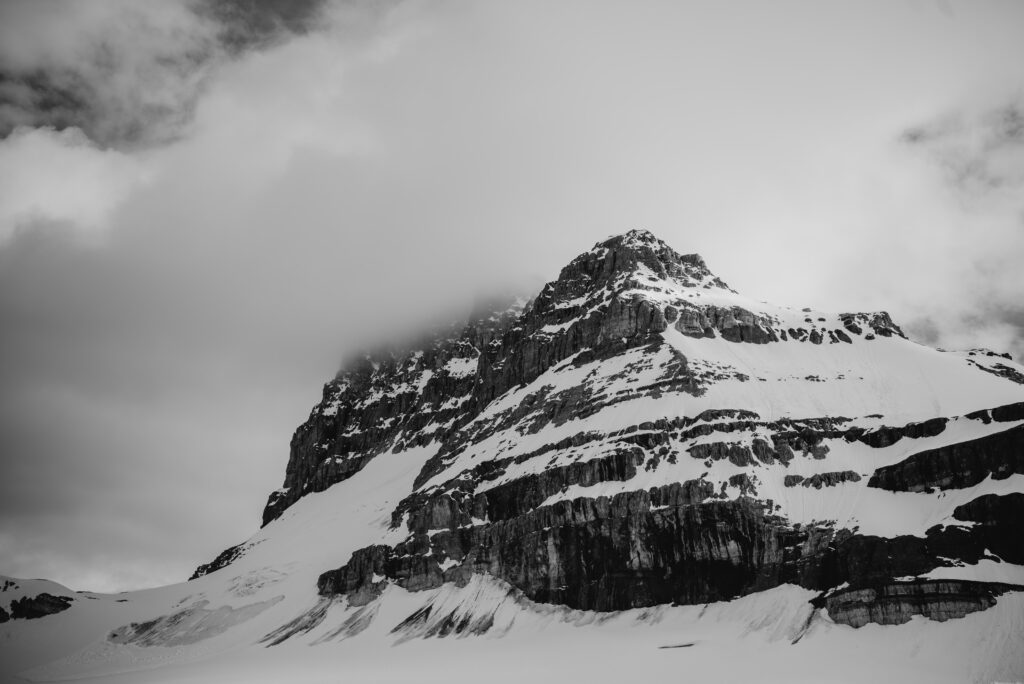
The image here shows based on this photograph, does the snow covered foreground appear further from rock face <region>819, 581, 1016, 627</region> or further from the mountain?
rock face <region>819, 581, 1016, 627</region>

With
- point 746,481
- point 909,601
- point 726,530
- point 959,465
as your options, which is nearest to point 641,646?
point 726,530

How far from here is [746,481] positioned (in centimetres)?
14088

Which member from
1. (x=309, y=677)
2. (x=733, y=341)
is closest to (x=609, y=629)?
(x=309, y=677)

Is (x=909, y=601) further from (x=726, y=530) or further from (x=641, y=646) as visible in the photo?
(x=641, y=646)

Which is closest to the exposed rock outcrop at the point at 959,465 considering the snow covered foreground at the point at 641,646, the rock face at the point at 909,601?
the rock face at the point at 909,601

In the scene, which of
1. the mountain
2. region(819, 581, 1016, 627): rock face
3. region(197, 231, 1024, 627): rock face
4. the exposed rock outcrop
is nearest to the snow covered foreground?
the mountain

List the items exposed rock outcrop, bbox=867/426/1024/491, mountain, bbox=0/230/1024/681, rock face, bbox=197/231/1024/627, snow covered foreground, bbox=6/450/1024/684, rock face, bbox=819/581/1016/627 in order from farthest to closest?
exposed rock outcrop, bbox=867/426/1024/491
rock face, bbox=197/231/1024/627
mountain, bbox=0/230/1024/681
rock face, bbox=819/581/1016/627
snow covered foreground, bbox=6/450/1024/684

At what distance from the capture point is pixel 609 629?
137250 millimetres

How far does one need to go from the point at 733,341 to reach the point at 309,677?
4414 inches

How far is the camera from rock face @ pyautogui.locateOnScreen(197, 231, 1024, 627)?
122 m

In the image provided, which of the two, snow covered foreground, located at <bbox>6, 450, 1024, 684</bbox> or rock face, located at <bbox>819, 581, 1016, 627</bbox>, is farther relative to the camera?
rock face, located at <bbox>819, 581, 1016, 627</bbox>

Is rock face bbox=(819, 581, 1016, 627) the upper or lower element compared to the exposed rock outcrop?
lower

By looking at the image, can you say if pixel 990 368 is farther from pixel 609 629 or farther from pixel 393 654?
pixel 393 654

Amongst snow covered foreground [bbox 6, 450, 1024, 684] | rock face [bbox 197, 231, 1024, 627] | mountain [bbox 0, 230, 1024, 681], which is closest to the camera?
snow covered foreground [bbox 6, 450, 1024, 684]
